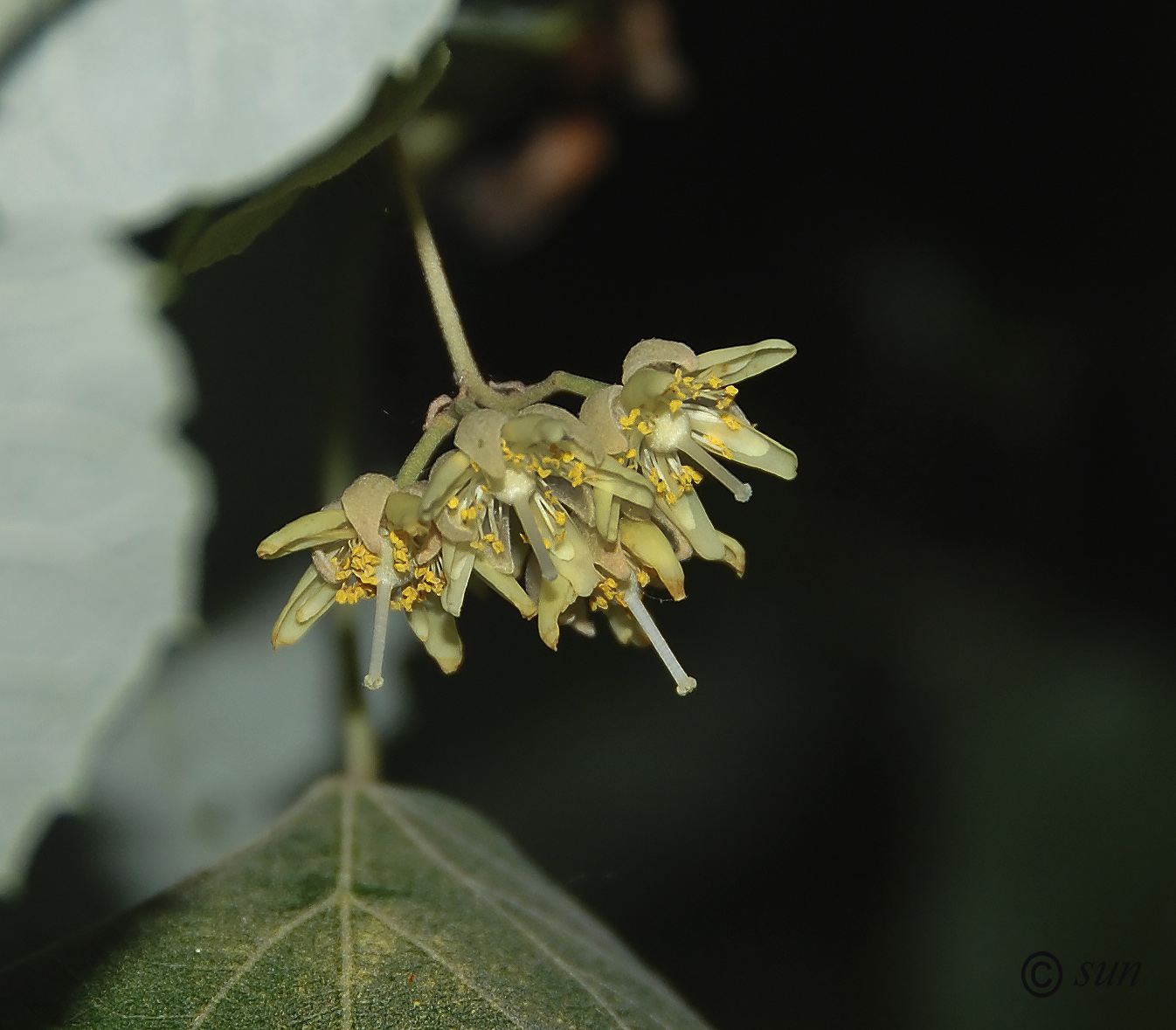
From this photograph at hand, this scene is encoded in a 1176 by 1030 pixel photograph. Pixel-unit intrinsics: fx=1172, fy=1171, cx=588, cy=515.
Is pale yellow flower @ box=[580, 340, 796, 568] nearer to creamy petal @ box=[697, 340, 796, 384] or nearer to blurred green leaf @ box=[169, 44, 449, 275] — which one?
creamy petal @ box=[697, 340, 796, 384]

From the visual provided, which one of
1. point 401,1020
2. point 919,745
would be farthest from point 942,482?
point 401,1020

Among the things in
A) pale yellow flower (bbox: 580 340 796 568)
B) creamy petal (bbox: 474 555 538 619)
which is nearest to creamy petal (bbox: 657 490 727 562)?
pale yellow flower (bbox: 580 340 796 568)

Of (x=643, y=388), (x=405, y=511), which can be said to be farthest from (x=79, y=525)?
(x=643, y=388)

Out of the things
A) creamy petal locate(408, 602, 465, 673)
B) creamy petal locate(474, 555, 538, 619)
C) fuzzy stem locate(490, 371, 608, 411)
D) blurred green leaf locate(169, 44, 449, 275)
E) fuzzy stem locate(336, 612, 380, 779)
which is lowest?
fuzzy stem locate(336, 612, 380, 779)

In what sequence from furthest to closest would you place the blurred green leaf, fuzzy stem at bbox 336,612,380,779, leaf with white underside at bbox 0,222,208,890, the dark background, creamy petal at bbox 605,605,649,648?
the dark background → fuzzy stem at bbox 336,612,380,779 → creamy petal at bbox 605,605,649,648 → the blurred green leaf → leaf with white underside at bbox 0,222,208,890

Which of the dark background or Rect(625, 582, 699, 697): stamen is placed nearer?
Rect(625, 582, 699, 697): stamen

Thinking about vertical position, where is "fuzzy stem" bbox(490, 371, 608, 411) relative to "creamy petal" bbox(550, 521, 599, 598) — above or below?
above

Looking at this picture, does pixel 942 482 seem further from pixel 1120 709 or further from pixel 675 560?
pixel 675 560

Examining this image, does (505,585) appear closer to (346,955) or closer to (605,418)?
(605,418)
